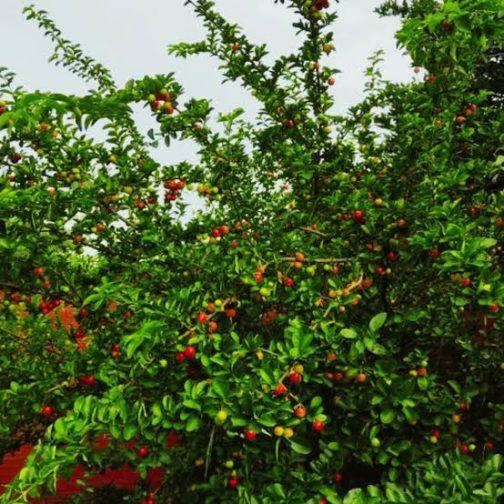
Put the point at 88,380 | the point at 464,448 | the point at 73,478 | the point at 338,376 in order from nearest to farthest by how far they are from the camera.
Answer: the point at 338,376
the point at 464,448
the point at 88,380
the point at 73,478

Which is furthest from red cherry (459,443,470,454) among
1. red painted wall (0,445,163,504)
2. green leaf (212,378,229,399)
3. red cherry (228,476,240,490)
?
red painted wall (0,445,163,504)

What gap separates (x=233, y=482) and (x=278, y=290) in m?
1.02

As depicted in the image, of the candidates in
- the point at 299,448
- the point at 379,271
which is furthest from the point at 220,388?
the point at 379,271

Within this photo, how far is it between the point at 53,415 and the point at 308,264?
84.3 inches

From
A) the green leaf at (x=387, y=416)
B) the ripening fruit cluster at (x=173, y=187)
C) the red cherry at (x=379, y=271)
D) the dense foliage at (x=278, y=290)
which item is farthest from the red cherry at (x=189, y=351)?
the ripening fruit cluster at (x=173, y=187)

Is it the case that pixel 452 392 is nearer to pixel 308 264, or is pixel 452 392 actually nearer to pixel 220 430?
pixel 308 264

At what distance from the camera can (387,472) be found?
3.26 metres

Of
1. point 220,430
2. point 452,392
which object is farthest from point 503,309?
point 220,430

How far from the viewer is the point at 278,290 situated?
3465 mm

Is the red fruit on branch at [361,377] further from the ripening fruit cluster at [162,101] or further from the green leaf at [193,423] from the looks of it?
the ripening fruit cluster at [162,101]

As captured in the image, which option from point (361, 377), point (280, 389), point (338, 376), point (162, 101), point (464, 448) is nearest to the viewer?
point (280, 389)

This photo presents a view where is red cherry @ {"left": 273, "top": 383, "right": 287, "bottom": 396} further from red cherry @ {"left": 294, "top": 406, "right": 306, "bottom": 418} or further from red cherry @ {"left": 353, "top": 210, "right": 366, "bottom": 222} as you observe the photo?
red cherry @ {"left": 353, "top": 210, "right": 366, "bottom": 222}

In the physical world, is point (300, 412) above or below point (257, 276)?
below

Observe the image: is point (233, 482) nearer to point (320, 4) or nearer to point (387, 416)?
point (387, 416)
